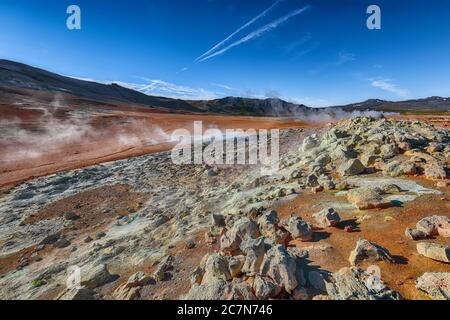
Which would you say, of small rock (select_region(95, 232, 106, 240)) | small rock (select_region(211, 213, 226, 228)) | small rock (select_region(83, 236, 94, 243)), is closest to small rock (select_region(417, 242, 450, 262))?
small rock (select_region(211, 213, 226, 228))

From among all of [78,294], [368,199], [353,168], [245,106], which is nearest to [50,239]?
[78,294]

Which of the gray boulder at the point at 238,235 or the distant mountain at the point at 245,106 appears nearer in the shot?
the gray boulder at the point at 238,235

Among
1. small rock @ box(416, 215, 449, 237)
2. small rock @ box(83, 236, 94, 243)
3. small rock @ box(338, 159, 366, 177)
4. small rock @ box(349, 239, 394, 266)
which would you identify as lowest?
small rock @ box(83, 236, 94, 243)

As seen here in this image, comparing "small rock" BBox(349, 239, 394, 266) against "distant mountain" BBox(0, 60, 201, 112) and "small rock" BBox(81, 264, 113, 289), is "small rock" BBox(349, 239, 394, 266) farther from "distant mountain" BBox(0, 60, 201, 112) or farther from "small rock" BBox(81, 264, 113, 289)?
"distant mountain" BBox(0, 60, 201, 112)

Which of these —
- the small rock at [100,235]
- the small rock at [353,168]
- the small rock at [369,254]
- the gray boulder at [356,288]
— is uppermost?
the small rock at [353,168]

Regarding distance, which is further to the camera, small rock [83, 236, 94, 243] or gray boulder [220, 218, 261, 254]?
small rock [83, 236, 94, 243]

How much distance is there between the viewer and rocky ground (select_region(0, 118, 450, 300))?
5.14 meters

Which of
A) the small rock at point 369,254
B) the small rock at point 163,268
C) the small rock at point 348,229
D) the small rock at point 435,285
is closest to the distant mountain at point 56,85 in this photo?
the small rock at point 163,268

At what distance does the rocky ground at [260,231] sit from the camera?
5.14 metres

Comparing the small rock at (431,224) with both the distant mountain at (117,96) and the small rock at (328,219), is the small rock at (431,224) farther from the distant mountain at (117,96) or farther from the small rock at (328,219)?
the distant mountain at (117,96)

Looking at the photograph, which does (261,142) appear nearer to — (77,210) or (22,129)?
(77,210)

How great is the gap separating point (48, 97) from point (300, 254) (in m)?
58.3

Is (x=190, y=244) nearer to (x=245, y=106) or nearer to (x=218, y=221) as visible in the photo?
(x=218, y=221)

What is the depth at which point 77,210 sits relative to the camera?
13.1 metres
